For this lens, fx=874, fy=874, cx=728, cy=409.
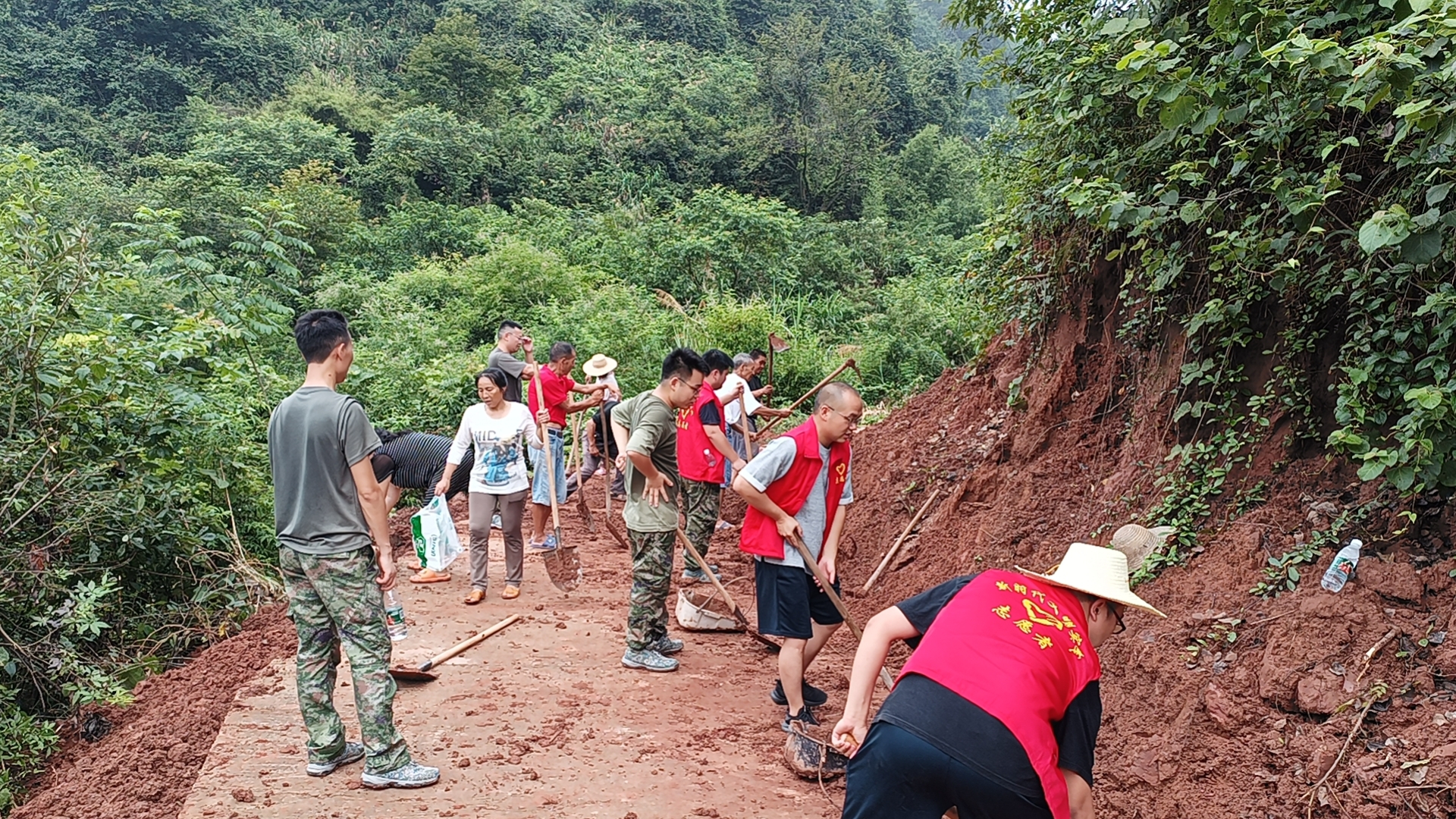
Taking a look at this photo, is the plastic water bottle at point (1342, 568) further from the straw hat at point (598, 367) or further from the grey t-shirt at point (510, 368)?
the straw hat at point (598, 367)

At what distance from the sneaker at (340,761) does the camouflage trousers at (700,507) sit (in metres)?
2.98

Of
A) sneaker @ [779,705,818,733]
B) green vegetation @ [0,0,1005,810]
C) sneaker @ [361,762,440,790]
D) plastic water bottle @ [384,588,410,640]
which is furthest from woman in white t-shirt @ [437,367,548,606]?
sneaker @ [779,705,818,733]

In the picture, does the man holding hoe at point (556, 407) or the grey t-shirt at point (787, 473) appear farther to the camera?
the man holding hoe at point (556, 407)

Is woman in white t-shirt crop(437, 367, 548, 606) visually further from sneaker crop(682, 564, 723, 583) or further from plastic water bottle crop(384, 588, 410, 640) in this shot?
sneaker crop(682, 564, 723, 583)

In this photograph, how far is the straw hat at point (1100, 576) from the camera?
2531 mm

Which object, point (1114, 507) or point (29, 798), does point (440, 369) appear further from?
point (1114, 507)

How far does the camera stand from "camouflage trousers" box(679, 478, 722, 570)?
682 centimetres

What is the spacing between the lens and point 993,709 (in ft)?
7.56

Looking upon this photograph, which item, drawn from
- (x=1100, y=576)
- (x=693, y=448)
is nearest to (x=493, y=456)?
(x=693, y=448)

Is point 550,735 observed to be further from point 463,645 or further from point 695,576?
point 695,576

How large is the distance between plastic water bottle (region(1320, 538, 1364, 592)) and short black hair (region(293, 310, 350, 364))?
174 inches

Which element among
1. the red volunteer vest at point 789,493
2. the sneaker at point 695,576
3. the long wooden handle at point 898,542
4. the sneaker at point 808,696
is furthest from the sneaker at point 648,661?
the long wooden handle at point 898,542

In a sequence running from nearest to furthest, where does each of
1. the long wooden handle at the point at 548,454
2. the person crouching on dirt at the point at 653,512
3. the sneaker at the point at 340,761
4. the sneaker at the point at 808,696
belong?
the sneaker at the point at 340,761
the sneaker at the point at 808,696
the person crouching on dirt at the point at 653,512
the long wooden handle at the point at 548,454

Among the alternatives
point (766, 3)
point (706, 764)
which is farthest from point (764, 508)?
point (766, 3)
